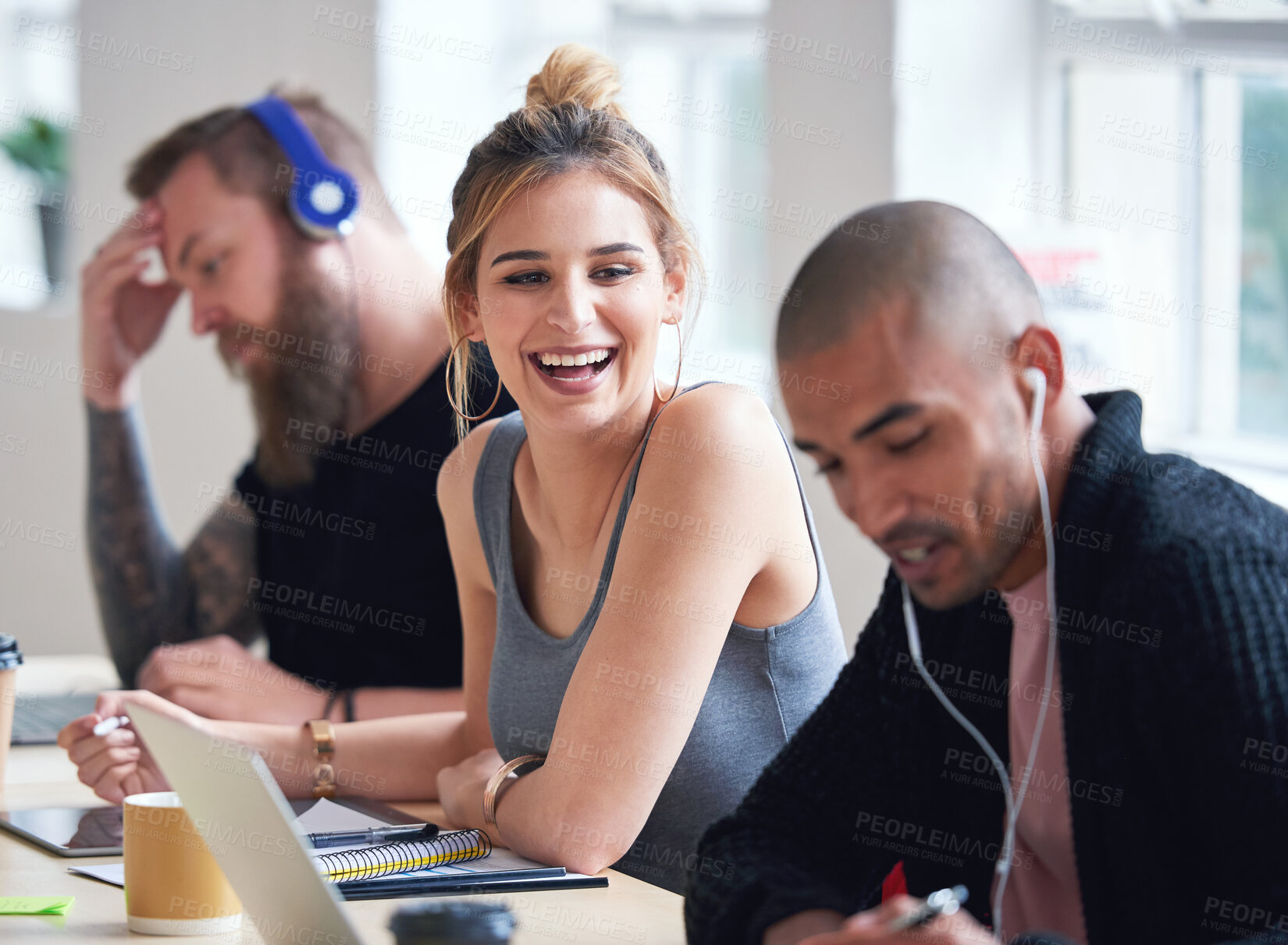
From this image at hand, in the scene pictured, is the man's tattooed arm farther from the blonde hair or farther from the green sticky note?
the green sticky note

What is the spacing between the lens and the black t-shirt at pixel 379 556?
202 cm

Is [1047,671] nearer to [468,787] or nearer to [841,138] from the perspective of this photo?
[468,787]

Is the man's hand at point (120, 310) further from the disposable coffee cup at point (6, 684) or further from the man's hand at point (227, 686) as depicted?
the disposable coffee cup at point (6, 684)

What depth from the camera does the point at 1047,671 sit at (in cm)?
95

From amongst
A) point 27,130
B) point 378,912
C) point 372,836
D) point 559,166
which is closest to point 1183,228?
point 559,166

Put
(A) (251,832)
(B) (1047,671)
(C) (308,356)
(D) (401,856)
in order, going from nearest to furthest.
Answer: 1. (A) (251,832)
2. (B) (1047,671)
3. (D) (401,856)
4. (C) (308,356)

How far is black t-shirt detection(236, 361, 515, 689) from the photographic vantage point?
2021mm

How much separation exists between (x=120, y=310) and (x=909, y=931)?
6.43ft

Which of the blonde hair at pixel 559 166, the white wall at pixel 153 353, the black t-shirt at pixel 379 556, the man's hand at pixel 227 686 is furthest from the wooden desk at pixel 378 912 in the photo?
the white wall at pixel 153 353

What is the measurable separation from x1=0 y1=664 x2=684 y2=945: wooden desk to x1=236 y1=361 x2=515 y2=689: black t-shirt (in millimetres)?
811

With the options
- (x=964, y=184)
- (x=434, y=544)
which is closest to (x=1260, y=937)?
(x=434, y=544)

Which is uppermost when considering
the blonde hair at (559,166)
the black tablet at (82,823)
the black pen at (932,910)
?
the blonde hair at (559,166)

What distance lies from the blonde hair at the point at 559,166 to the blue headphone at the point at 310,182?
2.20 ft

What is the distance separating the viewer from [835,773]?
1057mm
